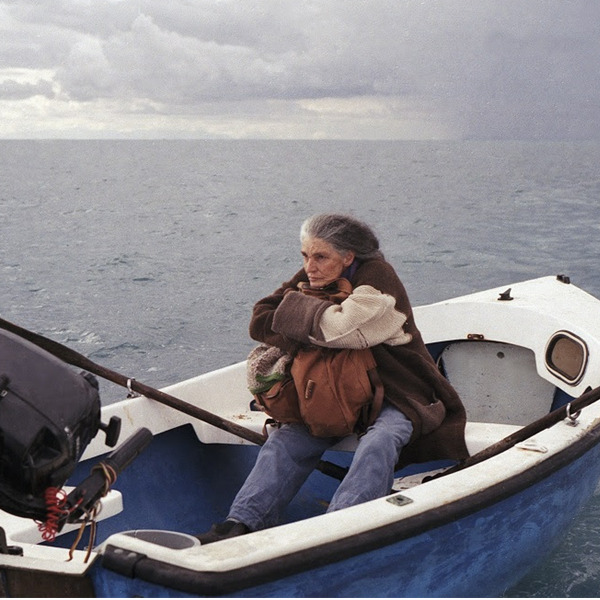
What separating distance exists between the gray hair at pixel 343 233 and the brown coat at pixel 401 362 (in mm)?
67

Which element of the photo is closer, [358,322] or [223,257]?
[358,322]

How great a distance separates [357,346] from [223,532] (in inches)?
34.1

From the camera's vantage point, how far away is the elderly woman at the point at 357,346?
322 centimetres

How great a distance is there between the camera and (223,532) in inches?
119

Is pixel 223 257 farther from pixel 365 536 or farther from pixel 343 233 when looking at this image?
pixel 365 536

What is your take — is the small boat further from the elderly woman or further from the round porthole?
the elderly woman

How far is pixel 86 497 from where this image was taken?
88.2 inches

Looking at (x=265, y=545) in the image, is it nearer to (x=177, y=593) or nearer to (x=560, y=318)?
(x=177, y=593)

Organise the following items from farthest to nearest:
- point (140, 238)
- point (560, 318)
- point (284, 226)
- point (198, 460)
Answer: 1. point (284, 226)
2. point (140, 238)
3. point (560, 318)
4. point (198, 460)

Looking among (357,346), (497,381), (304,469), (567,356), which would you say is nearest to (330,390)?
(357,346)

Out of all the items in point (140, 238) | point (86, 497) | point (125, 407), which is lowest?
point (140, 238)

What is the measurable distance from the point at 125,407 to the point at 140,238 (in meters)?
18.9

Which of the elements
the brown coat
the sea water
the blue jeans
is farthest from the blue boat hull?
the sea water

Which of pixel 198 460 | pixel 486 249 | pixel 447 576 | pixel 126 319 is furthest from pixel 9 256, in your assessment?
pixel 447 576
